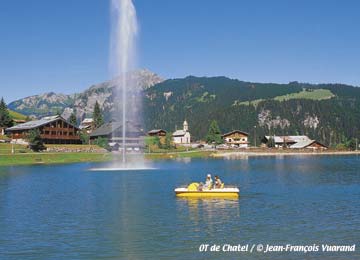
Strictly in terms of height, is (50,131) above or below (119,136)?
above

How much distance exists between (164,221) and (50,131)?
454 feet

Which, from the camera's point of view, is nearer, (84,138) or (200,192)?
(200,192)

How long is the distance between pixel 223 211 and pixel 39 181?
38.5 m

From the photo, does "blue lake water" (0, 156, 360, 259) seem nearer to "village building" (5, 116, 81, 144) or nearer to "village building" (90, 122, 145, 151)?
"village building" (5, 116, 81, 144)

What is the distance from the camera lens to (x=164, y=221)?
3638cm

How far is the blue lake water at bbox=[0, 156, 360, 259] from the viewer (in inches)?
1105

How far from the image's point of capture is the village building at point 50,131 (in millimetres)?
164375

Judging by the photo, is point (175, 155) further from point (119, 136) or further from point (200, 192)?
point (200, 192)

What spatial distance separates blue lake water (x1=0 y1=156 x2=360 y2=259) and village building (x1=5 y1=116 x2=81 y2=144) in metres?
109

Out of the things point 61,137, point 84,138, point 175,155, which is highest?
point 61,137

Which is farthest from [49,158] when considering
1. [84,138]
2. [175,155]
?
[84,138]

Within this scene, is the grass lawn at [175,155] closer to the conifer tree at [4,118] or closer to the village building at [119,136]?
the village building at [119,136]

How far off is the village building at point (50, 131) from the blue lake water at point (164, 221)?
356 feet

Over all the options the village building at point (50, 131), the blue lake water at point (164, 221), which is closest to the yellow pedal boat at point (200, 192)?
the blue lake water at point (164, 221)
